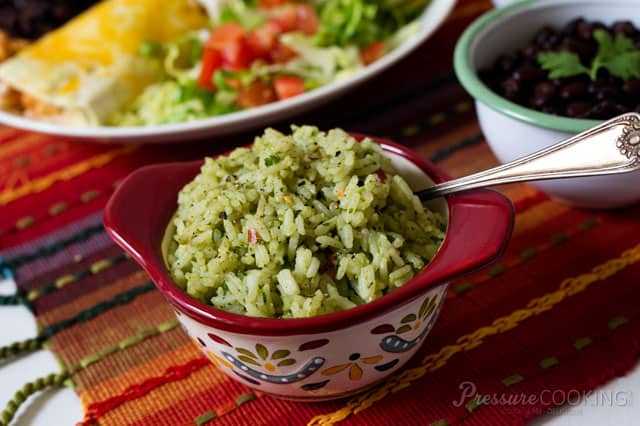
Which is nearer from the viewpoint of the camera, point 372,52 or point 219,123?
point 219,123

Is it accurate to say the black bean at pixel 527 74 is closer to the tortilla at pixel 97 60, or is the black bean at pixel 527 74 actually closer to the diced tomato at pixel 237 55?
the diced tomato at pixel 237 55

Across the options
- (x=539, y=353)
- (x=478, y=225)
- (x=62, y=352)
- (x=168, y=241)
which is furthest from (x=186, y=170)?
(x=539, y=353)

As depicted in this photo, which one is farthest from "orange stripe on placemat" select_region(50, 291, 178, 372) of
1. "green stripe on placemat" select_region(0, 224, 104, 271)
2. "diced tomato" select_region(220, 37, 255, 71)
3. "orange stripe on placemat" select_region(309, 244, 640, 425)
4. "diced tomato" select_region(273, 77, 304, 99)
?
"diced tomato" select_region(220, 37, 255, 71)

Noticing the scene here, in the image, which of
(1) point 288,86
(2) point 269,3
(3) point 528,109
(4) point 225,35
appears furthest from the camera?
(2) point 269,3

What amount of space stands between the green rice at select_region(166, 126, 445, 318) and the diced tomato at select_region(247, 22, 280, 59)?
1078 mm

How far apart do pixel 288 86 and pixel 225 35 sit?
38 centimetres

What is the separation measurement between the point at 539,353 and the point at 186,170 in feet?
2.68

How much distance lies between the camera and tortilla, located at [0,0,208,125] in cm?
231

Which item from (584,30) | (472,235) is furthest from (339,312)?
(584,30)

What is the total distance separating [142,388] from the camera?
1.45 meters

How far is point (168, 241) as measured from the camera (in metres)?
1.38

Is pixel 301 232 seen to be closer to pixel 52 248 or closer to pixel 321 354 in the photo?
pixel 321 354

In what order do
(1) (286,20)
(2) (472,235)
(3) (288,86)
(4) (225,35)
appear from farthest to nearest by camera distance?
(1) (286,20) → (4) (225,35) → (3) (288,86) → (2) (472,235)

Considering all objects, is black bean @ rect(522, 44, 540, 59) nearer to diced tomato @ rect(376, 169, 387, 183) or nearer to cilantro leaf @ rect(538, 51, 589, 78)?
cilantro leaf @ rect(538, 51, 589, 78)
